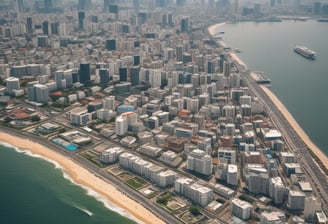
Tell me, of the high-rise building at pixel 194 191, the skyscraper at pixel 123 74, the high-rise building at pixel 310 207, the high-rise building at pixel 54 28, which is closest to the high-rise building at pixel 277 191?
the high-rise building at pixel 310 207

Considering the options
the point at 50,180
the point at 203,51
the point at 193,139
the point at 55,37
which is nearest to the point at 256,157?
the point at 193,139

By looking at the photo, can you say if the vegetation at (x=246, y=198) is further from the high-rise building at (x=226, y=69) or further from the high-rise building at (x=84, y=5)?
the high-rise building at (x=84, y=5)

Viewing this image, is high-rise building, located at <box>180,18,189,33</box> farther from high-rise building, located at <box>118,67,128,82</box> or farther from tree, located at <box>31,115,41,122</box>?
tree, located at <box>31,115,41,122</box>

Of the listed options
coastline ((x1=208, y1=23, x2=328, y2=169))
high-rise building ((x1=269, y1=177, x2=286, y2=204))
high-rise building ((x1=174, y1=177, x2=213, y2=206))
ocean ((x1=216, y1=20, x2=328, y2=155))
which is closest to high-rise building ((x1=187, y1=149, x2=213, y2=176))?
high-rise building ((x1=174, y1=177, x2=213, y2=206))

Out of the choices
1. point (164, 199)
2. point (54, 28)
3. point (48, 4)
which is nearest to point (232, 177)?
point (164, 199)

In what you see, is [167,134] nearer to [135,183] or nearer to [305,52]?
[135,183]

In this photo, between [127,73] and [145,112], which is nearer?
[145,112]

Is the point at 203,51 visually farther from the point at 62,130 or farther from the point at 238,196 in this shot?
the point at 238,196

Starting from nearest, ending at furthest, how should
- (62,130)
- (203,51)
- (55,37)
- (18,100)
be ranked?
1. (62,130)
2. (18,100)
3. (203,51)
4. (55,37)
